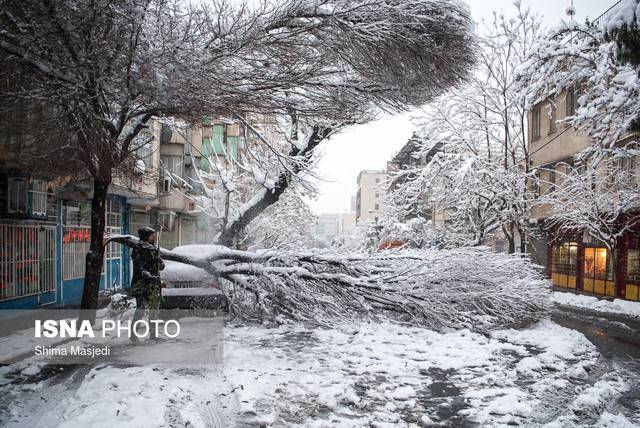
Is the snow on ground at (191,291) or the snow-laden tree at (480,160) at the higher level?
the snow-laden tree at (480,160)

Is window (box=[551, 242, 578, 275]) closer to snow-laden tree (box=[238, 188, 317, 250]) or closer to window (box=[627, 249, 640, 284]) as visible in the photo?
window (box=[627, 249, 640, 284])

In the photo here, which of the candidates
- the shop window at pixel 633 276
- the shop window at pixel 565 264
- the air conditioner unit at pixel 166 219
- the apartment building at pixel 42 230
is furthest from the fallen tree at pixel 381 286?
the shop window at pixel 565 264

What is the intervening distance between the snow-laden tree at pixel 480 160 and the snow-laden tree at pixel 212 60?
12.2 metres

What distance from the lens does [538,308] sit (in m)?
8.85

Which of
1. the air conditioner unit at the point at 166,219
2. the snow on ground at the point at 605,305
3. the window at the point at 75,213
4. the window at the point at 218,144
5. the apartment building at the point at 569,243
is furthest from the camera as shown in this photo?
the air conditioner unit at the point at 166,219

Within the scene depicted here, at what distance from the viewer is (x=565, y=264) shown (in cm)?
2334

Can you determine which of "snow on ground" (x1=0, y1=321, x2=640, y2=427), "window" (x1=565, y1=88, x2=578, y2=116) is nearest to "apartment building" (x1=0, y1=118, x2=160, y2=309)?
"snow on ground" (x1=0, y1=321, x2=640, y2=427)

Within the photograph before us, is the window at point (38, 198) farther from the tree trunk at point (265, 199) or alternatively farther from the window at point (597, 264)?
the window at point (597, 264)

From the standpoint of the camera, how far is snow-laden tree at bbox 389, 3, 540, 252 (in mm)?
17766

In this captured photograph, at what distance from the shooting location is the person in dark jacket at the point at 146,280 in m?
6.95

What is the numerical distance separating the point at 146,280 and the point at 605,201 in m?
15.9

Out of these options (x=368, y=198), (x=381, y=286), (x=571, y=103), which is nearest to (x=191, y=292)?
(x=381, y=286)

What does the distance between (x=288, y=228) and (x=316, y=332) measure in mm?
15419

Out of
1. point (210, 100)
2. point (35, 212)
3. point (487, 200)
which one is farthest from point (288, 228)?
point (210, 100)
